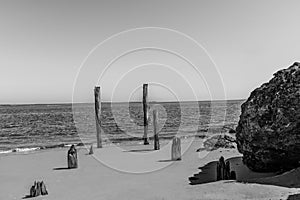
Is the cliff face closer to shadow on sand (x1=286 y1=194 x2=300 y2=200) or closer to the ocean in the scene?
shadow on sand (x1=286 y1=194 x2=300 y2=200)

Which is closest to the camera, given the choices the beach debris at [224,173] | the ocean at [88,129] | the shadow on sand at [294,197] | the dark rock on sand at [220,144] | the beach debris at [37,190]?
the shadow on sand at [294,197]

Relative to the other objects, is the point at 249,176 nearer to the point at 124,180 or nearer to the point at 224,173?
the point at 224,173

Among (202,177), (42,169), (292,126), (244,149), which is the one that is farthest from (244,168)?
(42,169)

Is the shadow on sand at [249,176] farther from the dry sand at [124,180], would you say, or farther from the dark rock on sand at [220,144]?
the dark rock on sand at [220,144]

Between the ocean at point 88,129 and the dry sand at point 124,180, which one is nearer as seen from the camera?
the dry sand at point 124,180

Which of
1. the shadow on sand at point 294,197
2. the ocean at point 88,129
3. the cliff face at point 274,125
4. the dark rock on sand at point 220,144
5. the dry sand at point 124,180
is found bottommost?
the ocean at point 88,129

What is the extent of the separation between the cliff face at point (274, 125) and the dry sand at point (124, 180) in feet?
4.99

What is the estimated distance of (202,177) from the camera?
34.7 feet

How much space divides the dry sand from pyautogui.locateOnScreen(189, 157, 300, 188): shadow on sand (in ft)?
1.02

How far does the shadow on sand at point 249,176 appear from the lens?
27.4ft

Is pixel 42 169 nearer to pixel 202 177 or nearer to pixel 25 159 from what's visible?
pixel 25 159

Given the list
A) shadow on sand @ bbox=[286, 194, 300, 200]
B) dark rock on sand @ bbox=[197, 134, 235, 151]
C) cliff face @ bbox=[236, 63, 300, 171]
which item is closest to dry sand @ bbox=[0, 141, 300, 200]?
shadow on sand @ bbox=[286, 194, 300, 200]

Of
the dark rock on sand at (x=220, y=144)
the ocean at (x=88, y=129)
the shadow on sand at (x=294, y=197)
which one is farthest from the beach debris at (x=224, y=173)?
the ocean at (x=88, y=129)

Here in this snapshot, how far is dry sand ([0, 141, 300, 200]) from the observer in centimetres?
832
